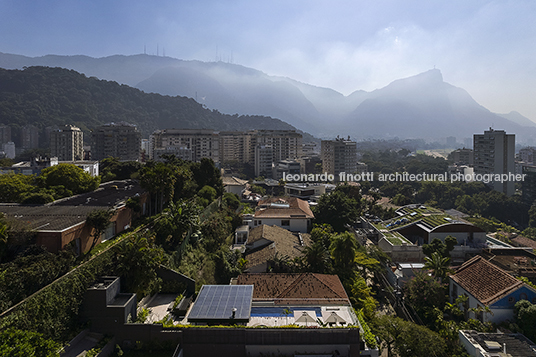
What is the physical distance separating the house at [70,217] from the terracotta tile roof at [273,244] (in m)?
7.16

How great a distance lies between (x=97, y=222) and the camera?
45.3 feet

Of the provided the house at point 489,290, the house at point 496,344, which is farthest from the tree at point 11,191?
the house at point 489,290

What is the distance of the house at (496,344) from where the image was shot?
12266 millimetres

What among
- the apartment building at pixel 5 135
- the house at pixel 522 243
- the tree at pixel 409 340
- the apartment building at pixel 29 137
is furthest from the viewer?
the apartment building at pixel 29 137

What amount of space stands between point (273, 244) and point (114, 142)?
2774 inches

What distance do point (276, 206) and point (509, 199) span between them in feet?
122

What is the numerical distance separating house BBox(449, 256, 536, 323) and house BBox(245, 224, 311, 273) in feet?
27.8

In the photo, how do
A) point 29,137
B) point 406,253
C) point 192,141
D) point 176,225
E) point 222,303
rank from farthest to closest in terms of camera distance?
point 29,137 < point 192,141 < point 406,253 < point 176,225 < point 222,303

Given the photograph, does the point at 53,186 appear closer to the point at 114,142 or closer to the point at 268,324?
the point at 268,324

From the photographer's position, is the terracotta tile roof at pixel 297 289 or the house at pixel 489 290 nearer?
the terracotta tile roof at pixel 297 289

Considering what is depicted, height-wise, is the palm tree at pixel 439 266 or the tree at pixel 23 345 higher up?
the tree at pixel 23 345

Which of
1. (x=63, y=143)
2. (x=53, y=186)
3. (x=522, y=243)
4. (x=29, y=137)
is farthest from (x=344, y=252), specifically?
(x=29, y=137)

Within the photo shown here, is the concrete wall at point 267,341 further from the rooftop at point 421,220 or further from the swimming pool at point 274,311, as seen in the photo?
the rooftop at point 421,220

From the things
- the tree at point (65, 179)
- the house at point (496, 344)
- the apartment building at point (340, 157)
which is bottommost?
the house at point (496, 344)
